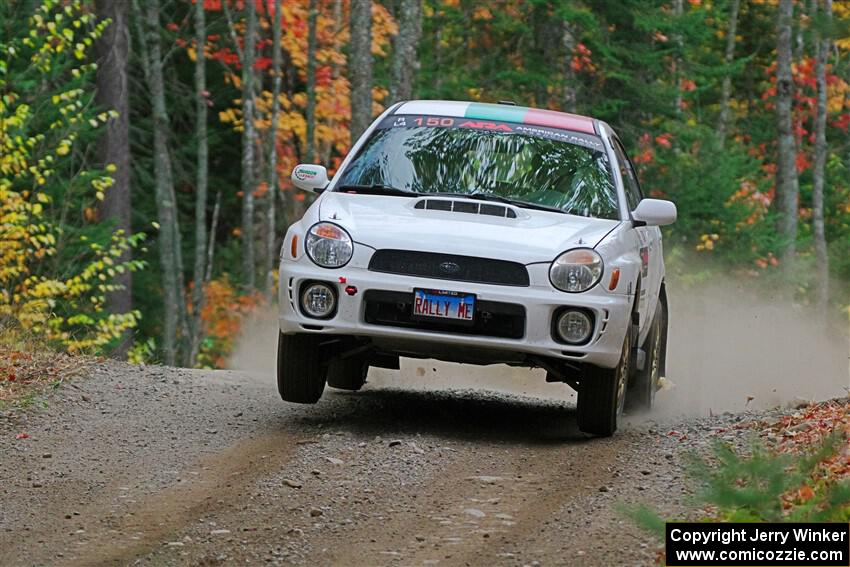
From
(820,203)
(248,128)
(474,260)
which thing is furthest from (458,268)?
(820,203)

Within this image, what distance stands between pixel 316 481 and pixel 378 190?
255cm

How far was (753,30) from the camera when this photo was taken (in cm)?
3944

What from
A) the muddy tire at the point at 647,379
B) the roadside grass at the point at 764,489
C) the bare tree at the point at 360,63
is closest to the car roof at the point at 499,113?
the muddy tire at the point at 647,379

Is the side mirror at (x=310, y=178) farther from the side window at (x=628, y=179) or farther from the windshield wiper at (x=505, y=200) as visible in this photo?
the side window at (x=628, y=179)

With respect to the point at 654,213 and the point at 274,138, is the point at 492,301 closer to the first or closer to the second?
the point at 654,213

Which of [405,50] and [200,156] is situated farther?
[200,156]

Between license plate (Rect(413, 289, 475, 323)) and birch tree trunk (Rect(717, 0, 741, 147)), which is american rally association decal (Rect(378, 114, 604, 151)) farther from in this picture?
birch tree trunk (Rect(717, 0, 741, 147))

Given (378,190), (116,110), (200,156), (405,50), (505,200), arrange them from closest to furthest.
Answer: (505,200) < (378,190) < (405,50) < (116,110) < (200,156)

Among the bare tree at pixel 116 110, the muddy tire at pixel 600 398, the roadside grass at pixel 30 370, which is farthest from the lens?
the bare tree at pixel 116 110

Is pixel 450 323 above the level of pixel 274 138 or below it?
above

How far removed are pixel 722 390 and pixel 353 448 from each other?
677cm

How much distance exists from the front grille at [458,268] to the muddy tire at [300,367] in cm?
84

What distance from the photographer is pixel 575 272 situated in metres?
8.69

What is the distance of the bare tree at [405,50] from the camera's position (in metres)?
21.6
